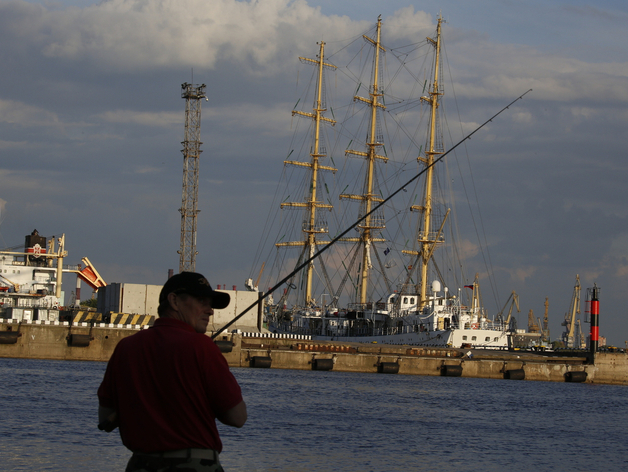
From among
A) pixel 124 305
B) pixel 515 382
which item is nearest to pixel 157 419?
pixel 515 382

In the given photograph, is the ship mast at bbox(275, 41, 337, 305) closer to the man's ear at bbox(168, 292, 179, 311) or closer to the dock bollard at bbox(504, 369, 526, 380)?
the dock bollard at bbox(504, 369, 526, 380)

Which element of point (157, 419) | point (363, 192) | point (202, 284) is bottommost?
point (157, 419)

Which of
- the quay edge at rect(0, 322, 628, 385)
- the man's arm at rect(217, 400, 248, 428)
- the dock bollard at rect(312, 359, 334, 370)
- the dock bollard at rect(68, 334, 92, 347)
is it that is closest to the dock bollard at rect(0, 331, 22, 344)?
the quay edge at rect(0, 322, 628, 385)

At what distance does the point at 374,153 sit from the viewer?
103312 mm

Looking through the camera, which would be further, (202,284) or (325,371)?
(325,371)

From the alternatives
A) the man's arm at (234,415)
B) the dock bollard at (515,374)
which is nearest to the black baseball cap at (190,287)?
the man's arm at (234,415)

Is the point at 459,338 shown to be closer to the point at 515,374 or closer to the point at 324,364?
the point at 515,374

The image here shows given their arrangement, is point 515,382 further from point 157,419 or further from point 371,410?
point 157,419

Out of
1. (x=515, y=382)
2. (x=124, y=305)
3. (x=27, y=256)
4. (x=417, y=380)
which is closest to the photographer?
(x=417, y=380)

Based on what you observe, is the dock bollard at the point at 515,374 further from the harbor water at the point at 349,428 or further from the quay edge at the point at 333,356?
the harbor water at the point at 349,428

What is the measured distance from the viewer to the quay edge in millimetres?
52875

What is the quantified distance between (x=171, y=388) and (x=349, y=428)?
24351 mm

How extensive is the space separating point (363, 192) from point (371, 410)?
69.5 metres

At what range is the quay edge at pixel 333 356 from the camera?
52875 millimetres
